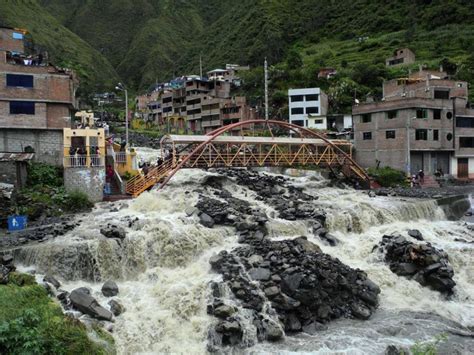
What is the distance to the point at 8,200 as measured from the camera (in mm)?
28016

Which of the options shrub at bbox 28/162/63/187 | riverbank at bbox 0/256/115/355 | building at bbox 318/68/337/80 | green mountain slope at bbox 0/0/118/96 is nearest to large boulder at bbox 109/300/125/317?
riverbank at bbox 0/256/115/355

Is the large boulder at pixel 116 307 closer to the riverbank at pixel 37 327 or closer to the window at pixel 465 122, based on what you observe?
the riverbank at pixel 37 327

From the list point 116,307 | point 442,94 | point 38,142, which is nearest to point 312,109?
point 442,94

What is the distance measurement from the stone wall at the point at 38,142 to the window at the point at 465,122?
4247cm

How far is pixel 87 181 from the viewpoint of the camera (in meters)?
32.2

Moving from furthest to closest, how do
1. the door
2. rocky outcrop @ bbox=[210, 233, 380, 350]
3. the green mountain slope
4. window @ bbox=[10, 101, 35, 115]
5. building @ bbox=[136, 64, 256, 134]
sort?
the green mountain slope → building @ bbox=[136, 64, 256, 134] → the door → window @ bbox=[10, 101, 35, 115] → rocky outcrop @ bbox=[210, 233, 380, 350]

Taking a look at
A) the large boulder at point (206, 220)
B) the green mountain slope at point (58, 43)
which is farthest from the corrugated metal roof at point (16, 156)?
the green mountain slope at point (58, 43)

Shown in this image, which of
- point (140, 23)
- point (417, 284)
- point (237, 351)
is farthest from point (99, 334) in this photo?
point (140, 23)

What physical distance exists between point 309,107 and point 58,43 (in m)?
95.0

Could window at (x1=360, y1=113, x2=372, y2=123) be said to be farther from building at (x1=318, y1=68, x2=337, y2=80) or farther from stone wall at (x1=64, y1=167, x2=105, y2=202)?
building at (x1=318, y1=68, x2=337, y2=80)

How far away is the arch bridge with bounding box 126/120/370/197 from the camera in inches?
1388

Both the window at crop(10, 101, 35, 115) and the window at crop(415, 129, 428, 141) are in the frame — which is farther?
the window at crop(415, 129, 428, 141)

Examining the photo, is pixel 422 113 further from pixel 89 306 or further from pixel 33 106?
pixel 89 306

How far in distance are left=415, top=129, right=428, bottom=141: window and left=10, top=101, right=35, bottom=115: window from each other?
38437 millimetres
